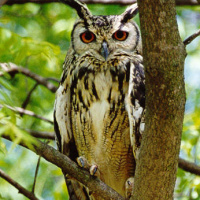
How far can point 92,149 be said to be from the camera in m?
3.37

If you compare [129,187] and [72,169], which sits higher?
[72,169]

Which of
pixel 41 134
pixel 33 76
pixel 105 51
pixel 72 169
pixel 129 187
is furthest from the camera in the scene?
pixel 33 76

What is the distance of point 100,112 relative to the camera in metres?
3.20

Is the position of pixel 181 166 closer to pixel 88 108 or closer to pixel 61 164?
pixel 88 108

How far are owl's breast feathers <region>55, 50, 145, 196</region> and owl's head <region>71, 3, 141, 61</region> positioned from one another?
7cm

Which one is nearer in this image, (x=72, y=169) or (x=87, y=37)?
(x=72, y=169)

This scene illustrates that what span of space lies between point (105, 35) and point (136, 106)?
62cm

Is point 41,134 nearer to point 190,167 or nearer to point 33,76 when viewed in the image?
point 33,76

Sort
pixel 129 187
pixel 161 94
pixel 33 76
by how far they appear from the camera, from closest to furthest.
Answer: pixel 161 94 < pixel 129 187 < pixel 33 76

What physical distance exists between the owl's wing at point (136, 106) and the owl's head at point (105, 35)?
11.1 inches

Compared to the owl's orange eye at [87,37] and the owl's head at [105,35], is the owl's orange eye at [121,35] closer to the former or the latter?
the owl's head at [105,35]

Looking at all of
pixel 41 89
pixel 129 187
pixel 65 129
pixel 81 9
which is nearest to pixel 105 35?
pixel 81 9

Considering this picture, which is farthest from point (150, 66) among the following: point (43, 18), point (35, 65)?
point (43, 18)

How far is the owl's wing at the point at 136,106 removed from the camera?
2936mm
